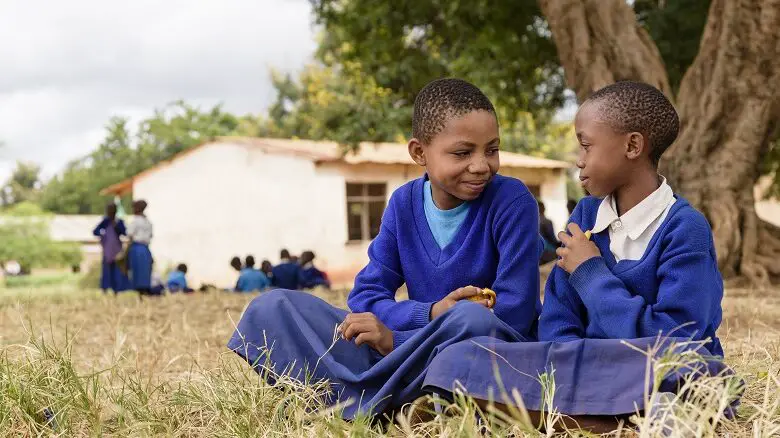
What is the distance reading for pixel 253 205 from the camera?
1066 inches

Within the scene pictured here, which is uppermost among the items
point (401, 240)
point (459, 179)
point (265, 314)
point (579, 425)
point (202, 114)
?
point (202, 114)

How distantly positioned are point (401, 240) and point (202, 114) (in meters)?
42.5

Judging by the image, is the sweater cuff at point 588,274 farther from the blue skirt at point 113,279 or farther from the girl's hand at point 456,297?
the blue skirt at point 113,279

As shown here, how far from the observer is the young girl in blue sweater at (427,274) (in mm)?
3227

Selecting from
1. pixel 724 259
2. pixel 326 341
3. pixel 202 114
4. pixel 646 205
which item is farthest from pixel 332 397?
pixel 202 114

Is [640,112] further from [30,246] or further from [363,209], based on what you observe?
[30,246]

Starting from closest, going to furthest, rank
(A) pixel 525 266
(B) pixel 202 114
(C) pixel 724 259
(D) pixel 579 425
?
(D) pixel 579 425 < (A) pixel 525 266 < (C) pixel 724 259 < (B) pixel 202 114

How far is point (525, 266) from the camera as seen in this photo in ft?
10.8

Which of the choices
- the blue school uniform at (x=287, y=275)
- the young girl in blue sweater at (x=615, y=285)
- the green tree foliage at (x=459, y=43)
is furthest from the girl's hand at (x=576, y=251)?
the blue school uniform at (x=287, y=275)

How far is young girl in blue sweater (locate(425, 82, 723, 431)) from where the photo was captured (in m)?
2.81

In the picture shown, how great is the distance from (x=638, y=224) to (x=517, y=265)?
0.43m

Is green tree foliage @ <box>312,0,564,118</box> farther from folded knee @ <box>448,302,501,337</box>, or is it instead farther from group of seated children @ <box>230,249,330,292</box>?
folded knee @ <box>448,302,501,337</box>

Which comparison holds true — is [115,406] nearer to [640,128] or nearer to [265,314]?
[265,314]

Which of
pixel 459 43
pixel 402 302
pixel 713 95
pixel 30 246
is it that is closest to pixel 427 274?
pixel 402 302
